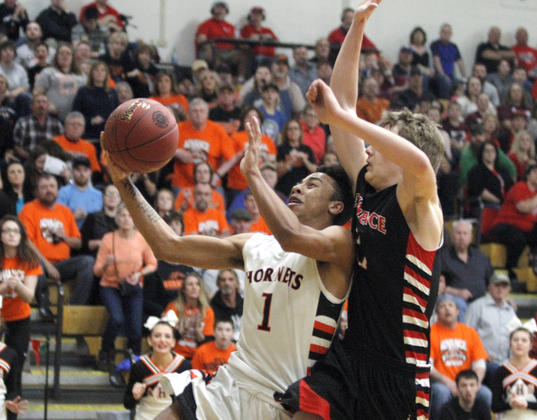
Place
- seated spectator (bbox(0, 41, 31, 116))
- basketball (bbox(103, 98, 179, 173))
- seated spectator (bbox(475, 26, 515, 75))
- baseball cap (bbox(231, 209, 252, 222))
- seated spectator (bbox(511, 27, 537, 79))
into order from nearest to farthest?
basketball (bbox(103, 98, 179, 173)), baseball cap (bbox(231, 209, 252, 222)), seated spectator (bbox(0, 41, 31, 116)), seated spectator (bbox(475, 26, 515, 75)), seated spectator (bbox(511, 27, 537, 79))

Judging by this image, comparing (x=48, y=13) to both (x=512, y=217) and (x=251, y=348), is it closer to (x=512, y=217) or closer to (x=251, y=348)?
(x=512, y=217)

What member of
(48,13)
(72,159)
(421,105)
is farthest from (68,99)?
(421,105)

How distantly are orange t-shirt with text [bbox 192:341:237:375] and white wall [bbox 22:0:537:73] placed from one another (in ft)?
25.6

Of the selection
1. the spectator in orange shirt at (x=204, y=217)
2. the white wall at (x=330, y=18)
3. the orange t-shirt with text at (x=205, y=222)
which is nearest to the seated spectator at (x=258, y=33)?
the white wall at (x=330, y=18)

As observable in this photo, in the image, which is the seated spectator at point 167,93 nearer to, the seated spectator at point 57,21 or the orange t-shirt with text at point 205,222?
the seated spectator at point 57,21

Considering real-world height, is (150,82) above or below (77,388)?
above

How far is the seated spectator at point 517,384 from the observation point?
880 centimetres

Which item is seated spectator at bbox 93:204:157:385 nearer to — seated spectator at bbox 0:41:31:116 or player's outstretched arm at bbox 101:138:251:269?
seated spectator at bbox 0:41:31:116

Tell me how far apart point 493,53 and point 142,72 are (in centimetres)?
739

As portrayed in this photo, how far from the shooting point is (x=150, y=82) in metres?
13.0

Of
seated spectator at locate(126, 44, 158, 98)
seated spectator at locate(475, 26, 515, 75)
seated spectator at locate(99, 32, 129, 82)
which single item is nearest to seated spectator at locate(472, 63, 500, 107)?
seated spectator at locate(475, 26, 515, 75)

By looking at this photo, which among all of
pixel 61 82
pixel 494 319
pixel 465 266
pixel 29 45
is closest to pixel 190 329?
pixel 494 319

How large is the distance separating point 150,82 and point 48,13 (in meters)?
2.00

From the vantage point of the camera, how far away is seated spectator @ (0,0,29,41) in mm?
13266
